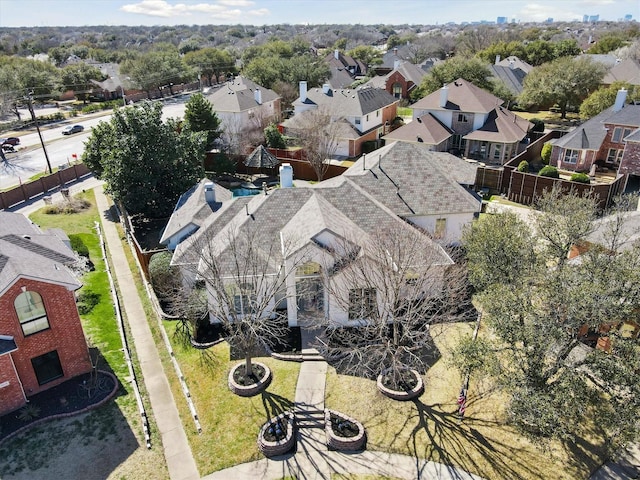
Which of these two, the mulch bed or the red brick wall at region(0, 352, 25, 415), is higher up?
the red brick wall at region(0, 352, 25, 415)

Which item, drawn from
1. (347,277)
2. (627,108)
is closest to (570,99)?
(627,108)

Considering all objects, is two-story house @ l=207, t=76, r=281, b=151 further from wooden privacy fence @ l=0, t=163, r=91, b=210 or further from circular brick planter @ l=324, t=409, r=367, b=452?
circular brick planter @ l=324, t=409, r=367, b=452

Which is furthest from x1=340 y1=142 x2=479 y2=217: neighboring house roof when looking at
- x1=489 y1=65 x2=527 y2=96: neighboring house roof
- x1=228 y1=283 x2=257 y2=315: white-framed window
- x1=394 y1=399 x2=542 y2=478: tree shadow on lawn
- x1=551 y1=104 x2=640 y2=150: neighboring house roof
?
x1=489 y1=65 x2=527 y2=96: neighboring house roof

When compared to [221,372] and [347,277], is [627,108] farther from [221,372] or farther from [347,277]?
[221,372]

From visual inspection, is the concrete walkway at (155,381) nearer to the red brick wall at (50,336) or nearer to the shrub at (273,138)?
the red brick wall at (50,336)

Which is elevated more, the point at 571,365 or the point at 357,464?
the point at 571,365

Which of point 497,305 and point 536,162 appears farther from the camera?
point 536,162

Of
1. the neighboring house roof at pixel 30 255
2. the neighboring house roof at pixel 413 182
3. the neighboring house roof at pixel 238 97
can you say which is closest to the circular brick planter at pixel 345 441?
the neighboring house roof at pixel 30 255
